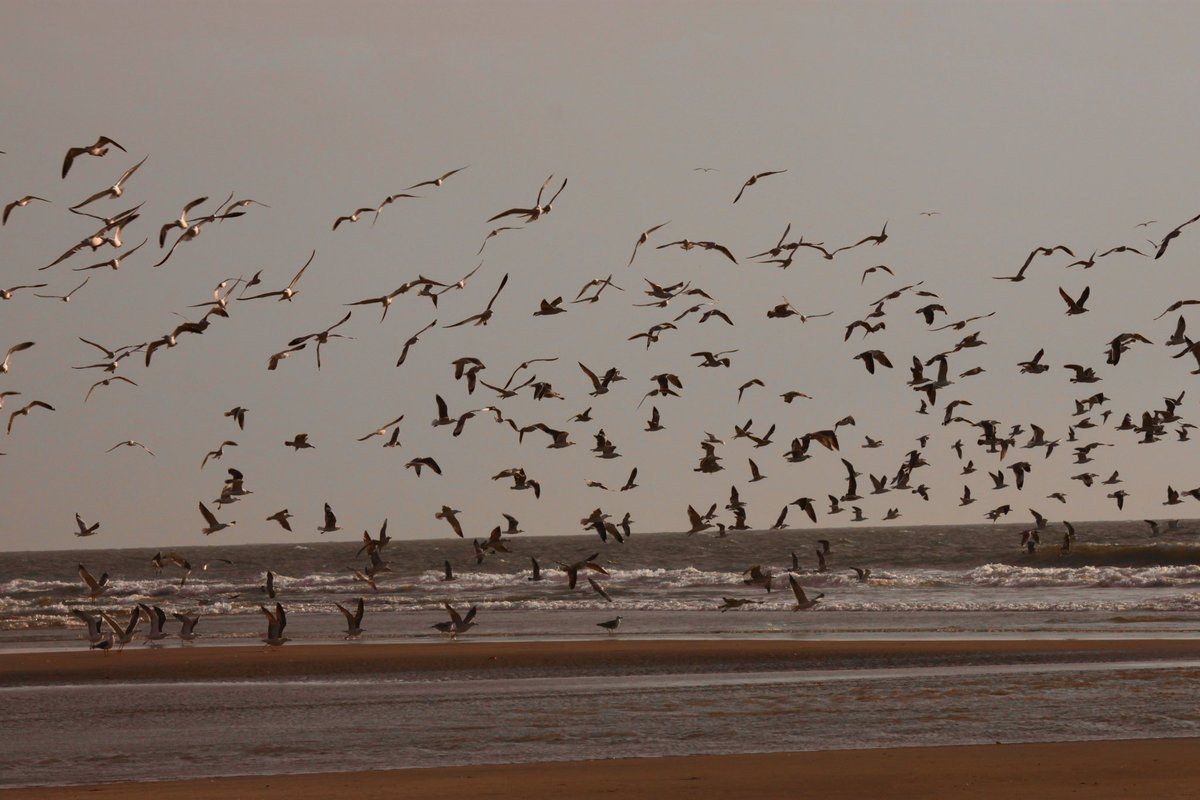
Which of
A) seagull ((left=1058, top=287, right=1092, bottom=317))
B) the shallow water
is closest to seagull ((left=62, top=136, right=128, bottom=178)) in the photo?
the shallow water

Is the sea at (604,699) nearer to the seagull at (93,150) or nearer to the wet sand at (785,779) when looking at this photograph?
the wet sand at (785,779)

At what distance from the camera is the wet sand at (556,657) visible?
2867 cm

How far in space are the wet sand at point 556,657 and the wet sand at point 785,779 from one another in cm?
1051

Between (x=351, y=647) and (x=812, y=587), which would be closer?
(x=351, y=647)

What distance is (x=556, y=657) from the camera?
3061 cm

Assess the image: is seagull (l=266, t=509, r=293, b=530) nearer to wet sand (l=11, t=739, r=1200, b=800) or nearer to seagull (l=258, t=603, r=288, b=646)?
seagull (l=258, t=603, r=288, b=646)

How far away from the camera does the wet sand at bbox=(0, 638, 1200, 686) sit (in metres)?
28.7

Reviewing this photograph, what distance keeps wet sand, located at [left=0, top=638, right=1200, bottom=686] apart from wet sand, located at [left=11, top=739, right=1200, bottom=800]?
1051cm

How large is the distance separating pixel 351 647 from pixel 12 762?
611 inches

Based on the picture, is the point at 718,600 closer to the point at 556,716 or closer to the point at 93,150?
the point at 556,716

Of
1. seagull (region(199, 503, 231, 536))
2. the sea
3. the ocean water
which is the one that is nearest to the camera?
the sea

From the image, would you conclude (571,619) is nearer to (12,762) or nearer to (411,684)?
(411,684)

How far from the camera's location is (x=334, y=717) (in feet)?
72.8

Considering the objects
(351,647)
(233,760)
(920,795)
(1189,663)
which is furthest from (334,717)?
(1189,663)
